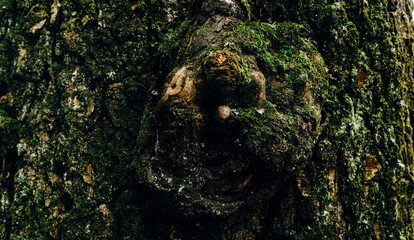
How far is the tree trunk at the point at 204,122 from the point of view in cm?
286

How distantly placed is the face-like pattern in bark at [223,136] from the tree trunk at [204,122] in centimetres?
1

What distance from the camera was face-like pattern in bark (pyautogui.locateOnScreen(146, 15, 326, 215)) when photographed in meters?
2.77

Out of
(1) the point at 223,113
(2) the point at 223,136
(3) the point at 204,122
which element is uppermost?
(1) the point at 223,113

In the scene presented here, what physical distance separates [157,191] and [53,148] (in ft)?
4.87

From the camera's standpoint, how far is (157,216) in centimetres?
327

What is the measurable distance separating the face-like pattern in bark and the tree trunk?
0.04 feet

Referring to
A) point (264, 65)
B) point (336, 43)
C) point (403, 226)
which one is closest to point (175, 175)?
point (264, 65)

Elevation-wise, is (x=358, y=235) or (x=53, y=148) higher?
(x=53, y=148)

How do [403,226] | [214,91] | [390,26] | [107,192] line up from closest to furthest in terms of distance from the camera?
1. [214,91]
2. [107,192]
3. [403,226]
4. [390,26]

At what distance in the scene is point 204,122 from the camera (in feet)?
9.43

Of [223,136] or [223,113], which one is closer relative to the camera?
[223,113]

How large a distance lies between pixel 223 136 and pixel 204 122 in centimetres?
23

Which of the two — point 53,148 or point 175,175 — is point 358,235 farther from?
point 53,148

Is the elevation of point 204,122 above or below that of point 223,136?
above
